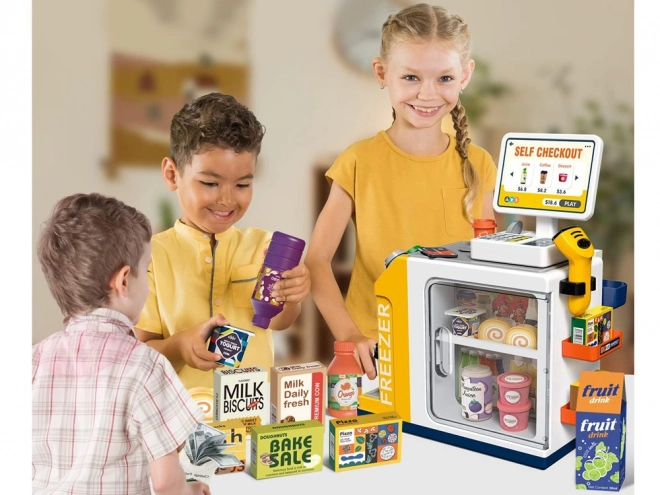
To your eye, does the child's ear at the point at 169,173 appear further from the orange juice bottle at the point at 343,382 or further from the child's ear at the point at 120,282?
the child's ear at the point at 120,282

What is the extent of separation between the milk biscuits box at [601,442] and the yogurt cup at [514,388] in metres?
0.18

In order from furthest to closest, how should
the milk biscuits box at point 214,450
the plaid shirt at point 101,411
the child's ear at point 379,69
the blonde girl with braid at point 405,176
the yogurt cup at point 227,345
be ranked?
the child's ear at point 379,69
the blonde girl with braid at point 405,176
the yogurt cup at point 227,345
the milk biscuits box at point 214,450
the plaid shirt at point 101,411

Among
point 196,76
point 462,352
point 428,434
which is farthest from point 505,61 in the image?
point 428,434

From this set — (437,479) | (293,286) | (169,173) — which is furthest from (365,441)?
(169,173)

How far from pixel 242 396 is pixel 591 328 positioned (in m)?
0.97

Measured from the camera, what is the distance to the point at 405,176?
315 cm

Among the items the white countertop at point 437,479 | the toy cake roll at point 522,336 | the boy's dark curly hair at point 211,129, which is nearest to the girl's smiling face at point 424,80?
the boy's dark curly hair at point 211,129

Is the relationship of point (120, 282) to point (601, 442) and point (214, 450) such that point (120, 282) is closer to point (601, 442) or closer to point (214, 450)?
point (214, 450)

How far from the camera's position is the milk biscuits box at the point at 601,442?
2096mm

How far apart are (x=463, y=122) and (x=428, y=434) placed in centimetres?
134

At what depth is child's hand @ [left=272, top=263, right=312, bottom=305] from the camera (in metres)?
2.84

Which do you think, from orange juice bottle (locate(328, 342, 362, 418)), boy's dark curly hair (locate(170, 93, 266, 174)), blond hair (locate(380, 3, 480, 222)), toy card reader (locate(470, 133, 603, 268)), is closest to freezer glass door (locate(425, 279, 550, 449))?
toy card reader (locate(470, 133, 603, 268))

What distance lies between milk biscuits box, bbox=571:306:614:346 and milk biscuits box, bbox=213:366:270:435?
86cm

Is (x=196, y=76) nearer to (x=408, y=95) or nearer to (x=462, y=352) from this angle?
(x=408, y=95)
